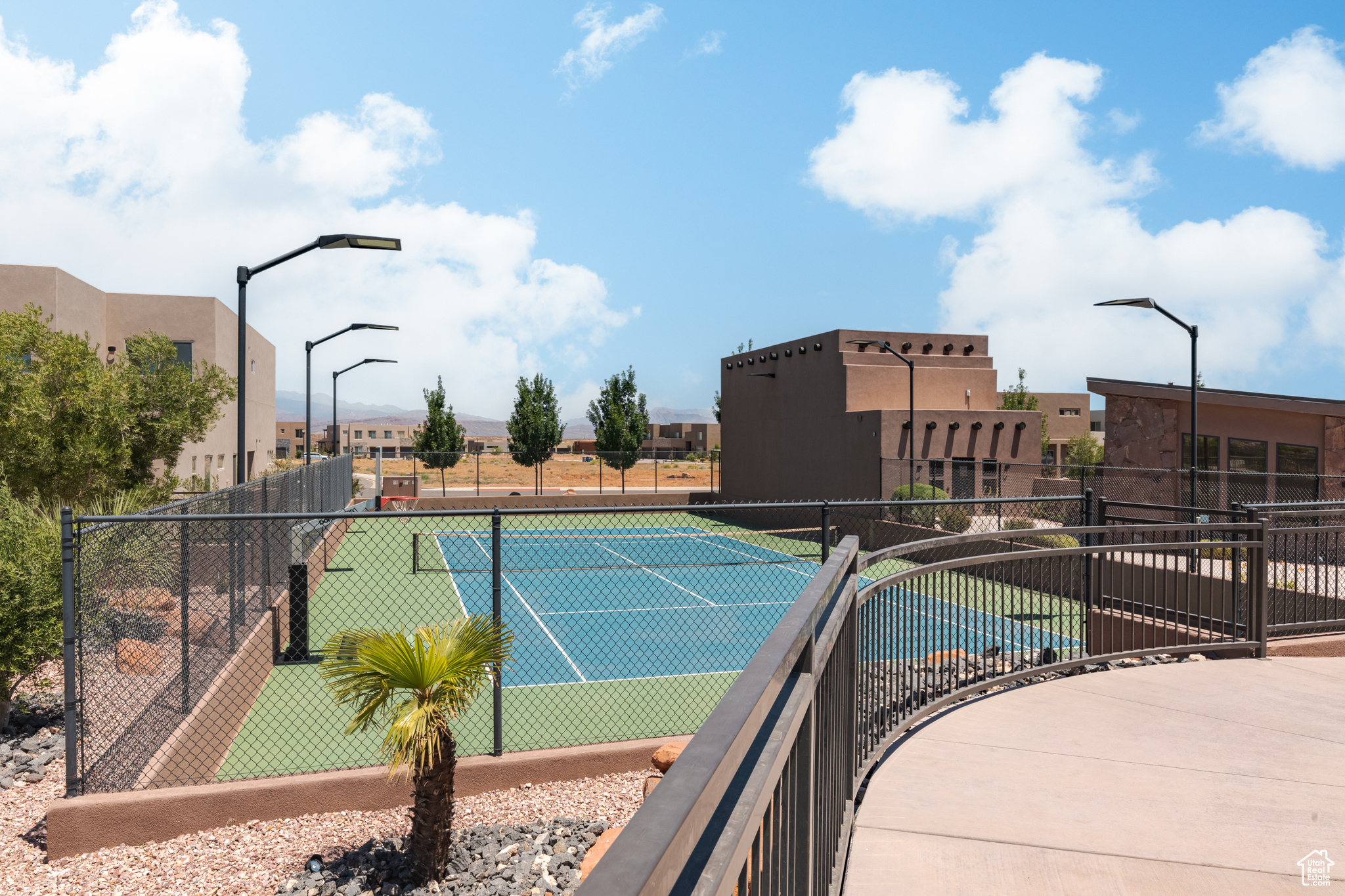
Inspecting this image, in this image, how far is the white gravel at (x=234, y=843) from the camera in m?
6.56

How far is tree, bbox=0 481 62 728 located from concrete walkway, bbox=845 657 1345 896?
8.54 m

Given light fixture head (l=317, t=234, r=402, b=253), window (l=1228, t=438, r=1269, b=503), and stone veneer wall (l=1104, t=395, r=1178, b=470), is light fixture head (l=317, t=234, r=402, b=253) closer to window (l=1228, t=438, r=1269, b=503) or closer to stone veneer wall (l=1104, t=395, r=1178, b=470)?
window (l=1228, t=438, r=1269, b=503)

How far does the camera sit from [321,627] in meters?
17.6

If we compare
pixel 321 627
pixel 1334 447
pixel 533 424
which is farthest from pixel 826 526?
pixel 533 424

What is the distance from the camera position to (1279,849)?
4.34 metres

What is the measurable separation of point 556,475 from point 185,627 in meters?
72.0

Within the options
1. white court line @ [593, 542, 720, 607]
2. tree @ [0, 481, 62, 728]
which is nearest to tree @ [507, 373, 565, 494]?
white court line @ [593, 542, 720, 607]

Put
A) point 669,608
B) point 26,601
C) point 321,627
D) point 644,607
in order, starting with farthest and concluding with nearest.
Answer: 1. point 644,607
2. point 669,608
3. point 321,627
4. point 26,601

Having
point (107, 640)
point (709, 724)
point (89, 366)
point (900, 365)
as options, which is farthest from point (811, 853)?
point (900, 365)

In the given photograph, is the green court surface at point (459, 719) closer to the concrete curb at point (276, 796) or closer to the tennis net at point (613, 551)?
the concrete curb at point (276, 796)

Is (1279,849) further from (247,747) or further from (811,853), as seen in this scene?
(247,747)

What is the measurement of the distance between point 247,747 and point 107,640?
2.51 meters

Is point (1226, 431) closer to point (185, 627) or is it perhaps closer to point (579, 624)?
point (579, 624)

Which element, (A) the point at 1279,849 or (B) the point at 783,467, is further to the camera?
(B) the point at 783,467
